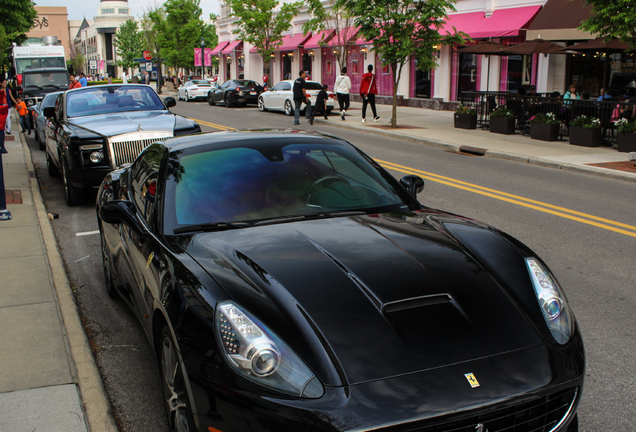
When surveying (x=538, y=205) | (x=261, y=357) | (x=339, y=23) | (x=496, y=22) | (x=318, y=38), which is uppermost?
(x=339, y=23)

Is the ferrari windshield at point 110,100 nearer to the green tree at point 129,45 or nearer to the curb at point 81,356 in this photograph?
the curb at point 81,356

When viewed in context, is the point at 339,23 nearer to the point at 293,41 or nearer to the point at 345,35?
the point at 345,35

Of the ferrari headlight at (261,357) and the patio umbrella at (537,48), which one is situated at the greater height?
the patio umbrella at (537,48)

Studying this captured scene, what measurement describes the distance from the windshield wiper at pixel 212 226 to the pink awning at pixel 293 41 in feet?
129

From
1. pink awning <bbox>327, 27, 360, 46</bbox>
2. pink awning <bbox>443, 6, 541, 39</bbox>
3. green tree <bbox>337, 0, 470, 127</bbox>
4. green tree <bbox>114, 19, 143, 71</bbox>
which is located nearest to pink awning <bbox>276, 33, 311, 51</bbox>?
pink awning <bbox>327, 27, 360, 46</bbox>

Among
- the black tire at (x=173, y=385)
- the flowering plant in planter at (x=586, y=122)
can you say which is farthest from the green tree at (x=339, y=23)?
the black tire at (x=173, y=385)

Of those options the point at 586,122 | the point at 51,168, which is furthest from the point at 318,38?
the point at 51,168

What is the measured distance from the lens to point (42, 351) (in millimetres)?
4562

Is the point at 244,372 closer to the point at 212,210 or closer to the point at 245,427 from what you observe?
the point at 245,427

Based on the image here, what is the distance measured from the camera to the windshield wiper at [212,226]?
3.77 metres

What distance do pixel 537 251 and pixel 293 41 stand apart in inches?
1543

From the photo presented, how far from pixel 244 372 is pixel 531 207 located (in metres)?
7.85

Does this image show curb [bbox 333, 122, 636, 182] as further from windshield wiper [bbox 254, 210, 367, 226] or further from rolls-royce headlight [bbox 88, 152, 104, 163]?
windshield wiper [bbox 254, 210, 367, 226]

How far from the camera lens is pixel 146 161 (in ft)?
16.3
